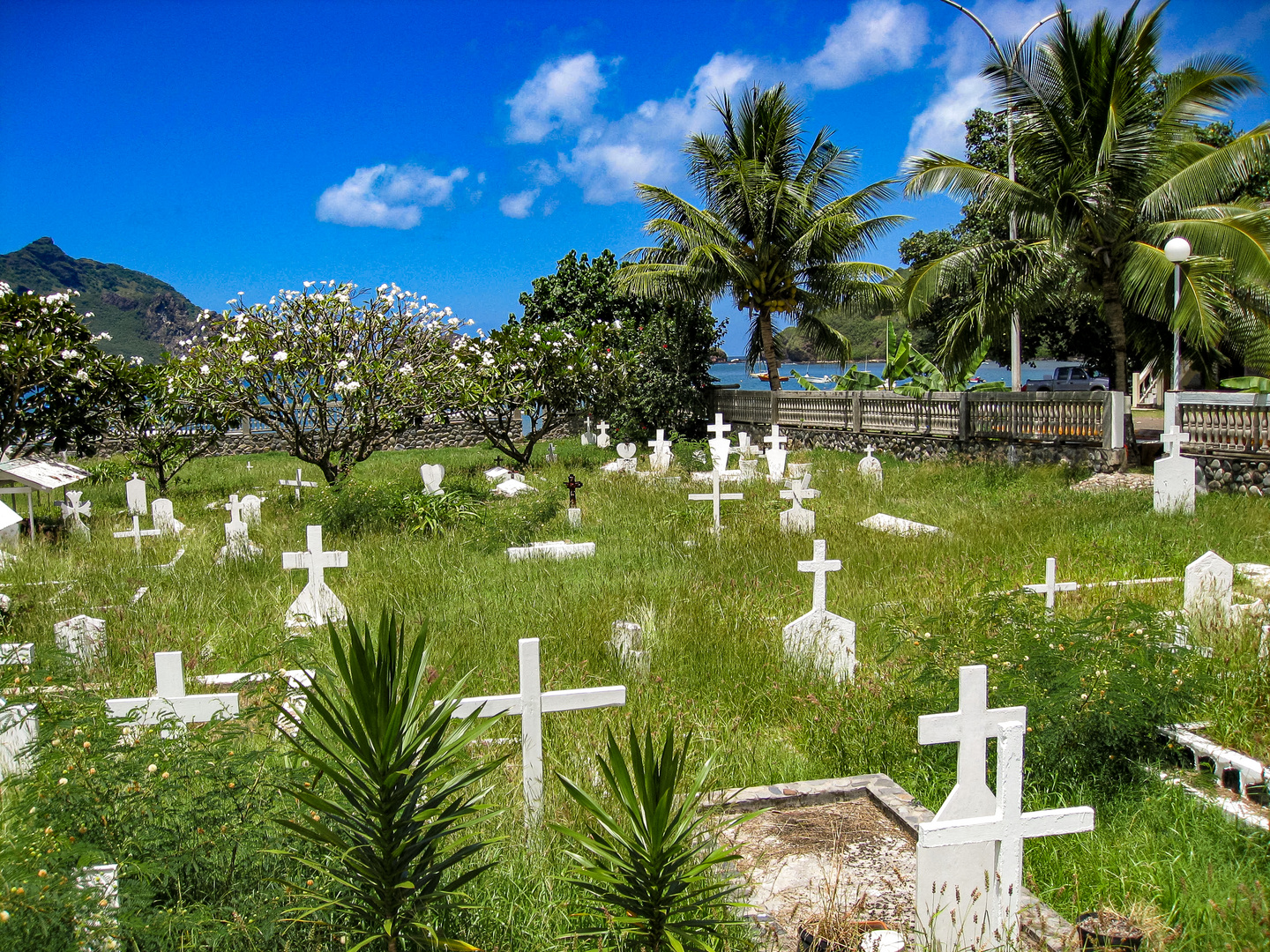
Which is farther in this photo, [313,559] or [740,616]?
[313,559]

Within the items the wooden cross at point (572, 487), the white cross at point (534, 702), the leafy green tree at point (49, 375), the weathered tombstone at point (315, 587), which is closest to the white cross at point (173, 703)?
the white cross at point (534, 702)

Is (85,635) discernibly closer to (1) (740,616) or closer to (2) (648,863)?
(1) (740,616)

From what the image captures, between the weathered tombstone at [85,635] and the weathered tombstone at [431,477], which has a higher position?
the weathered tombstone at [431,477]

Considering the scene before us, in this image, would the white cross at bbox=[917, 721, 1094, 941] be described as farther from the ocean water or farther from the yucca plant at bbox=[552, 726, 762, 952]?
the ocean water

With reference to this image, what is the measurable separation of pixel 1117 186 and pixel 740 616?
1209 cm

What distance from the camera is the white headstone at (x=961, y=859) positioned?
2.58 metres

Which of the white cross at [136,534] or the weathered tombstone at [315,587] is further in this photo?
the white cross at [136,534]

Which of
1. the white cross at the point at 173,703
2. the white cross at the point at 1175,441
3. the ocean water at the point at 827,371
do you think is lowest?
the white cross at the point at 173,703

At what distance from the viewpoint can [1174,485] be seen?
34.6 ft

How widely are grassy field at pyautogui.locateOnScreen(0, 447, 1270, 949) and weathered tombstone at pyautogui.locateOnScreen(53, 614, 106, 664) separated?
13 centimetres

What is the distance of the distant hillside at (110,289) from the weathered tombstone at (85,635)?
100m

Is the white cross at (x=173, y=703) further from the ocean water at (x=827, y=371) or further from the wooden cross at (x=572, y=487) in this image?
the ocean water at (x=827, y=371)

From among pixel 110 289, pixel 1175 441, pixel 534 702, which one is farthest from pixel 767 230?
pixel 110 289

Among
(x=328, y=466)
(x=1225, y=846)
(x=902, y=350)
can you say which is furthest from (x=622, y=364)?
(x=1225, y=846)
